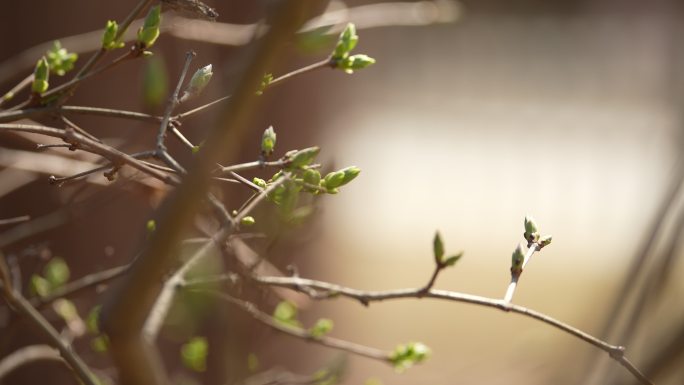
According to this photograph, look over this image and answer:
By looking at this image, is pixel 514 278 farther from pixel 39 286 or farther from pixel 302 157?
pixel 39 286

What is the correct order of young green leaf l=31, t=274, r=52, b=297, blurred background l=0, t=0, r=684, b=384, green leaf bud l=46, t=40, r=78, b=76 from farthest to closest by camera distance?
blurred background l=0, t=0, r=684, b=384, young green leaf l=31, t=274, r=52, b=297, green leaf bud l=46, t=40, r=78, b=76

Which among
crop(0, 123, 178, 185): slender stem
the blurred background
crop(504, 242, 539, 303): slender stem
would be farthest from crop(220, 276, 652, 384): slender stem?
the blurred background

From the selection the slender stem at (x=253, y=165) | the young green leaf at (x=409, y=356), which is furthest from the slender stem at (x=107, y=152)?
the young green leaf at (x=409, y=356)

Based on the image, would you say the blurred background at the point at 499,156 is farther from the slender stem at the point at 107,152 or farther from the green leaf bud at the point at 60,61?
the slender stem at the point at 107,152

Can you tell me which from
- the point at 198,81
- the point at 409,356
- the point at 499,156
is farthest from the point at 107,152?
the point at 499,156

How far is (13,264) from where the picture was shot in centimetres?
51

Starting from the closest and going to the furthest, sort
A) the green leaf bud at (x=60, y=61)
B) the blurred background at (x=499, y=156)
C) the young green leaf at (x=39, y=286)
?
the green leaf bud at (x=60, y=61)
the young green leaf at (x=39, y=286)
the blurred background at (x=499, y=156)

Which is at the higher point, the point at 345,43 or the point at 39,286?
the point at 345,43

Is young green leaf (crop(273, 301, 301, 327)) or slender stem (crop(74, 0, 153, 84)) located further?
young green leaf (crop(273, 301, 301, 327))

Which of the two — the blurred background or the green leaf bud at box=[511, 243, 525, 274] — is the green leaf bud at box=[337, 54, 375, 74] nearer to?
the green leaf bud at box=[511, 243, 525, 274]

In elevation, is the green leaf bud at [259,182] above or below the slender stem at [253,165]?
below

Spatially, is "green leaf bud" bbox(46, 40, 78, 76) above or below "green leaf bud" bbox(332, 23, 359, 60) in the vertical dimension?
below

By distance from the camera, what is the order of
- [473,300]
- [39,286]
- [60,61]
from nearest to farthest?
[473,300] < [60,61] < [39,286]

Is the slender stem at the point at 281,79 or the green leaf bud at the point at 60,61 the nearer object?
the slender stem at the point at 281,79
